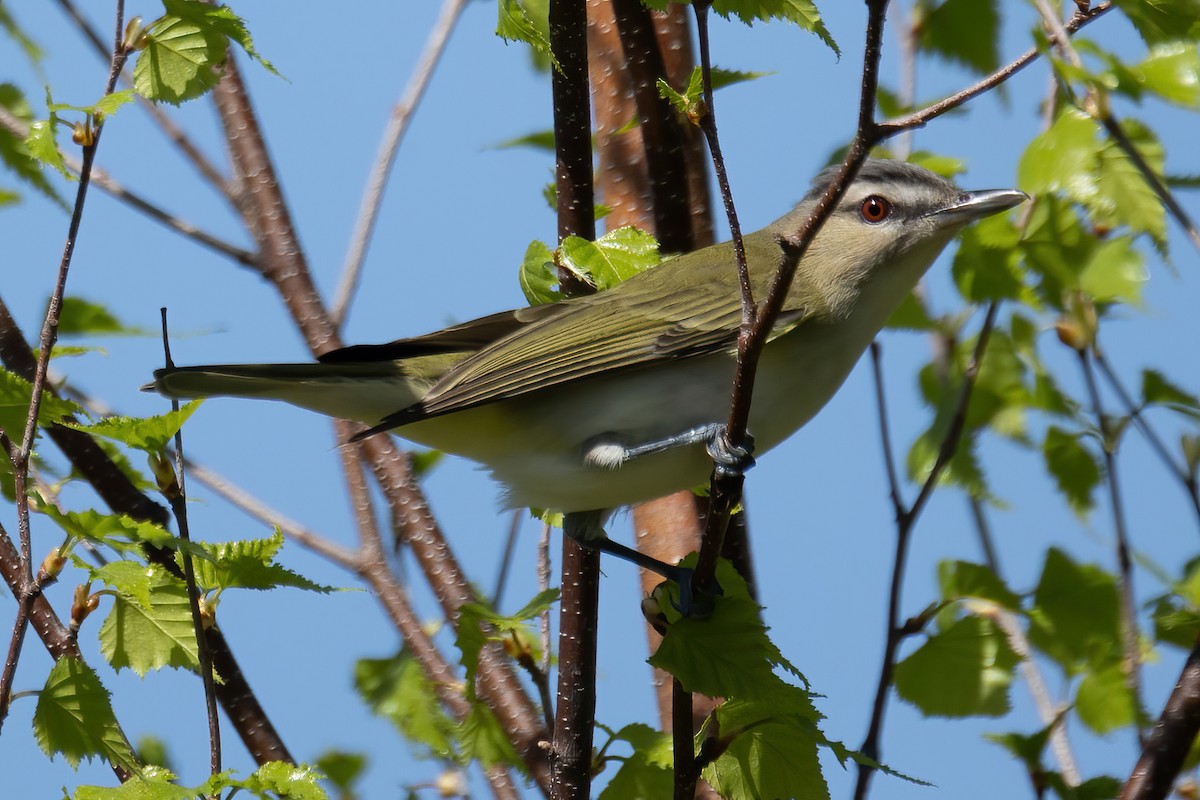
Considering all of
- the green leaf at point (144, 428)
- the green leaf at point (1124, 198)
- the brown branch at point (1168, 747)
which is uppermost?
the green leaf at point (1124, 198)

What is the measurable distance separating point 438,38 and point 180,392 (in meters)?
1.72

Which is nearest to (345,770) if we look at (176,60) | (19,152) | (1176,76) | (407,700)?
(407,700)

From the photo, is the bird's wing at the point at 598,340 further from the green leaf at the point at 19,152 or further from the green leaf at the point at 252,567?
the green leaf at the point at 19,152

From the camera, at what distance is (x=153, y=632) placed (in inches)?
91.0

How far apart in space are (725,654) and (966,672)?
0.80 meters

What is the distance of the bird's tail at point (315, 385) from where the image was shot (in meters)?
2.66

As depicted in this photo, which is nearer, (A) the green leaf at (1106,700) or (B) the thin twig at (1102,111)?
(B) the thin twig at (1102,111)

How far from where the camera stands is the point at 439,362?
10.3 ft

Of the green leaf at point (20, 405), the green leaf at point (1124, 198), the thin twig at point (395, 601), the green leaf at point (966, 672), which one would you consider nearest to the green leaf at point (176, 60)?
the green leaf at point (20, 405)

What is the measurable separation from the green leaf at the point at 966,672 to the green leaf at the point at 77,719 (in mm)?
1606

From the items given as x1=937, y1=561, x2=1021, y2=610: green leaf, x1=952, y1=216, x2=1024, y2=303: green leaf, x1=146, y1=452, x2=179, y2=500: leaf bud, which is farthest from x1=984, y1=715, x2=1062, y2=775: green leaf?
x1=146, y1=452, x2=179, y2=500: leaf bud

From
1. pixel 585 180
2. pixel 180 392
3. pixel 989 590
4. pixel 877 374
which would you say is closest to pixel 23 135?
pixel 180 392

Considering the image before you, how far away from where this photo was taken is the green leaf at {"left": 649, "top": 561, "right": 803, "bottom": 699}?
203cm

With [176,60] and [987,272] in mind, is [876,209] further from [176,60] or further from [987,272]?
[176,60]
